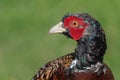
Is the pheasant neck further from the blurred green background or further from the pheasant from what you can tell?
the blurred green background

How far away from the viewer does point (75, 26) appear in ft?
37.7

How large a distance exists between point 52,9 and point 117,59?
2412 mm

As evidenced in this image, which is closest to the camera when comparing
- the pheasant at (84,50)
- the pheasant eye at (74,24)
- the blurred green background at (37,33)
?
the pheasant at (84,50)

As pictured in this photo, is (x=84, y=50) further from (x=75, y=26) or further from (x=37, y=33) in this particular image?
(x=37, y=33)

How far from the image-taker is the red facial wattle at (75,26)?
11359mm

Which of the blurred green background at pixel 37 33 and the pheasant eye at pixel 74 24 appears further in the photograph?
the blurred green background at pixel 37 33

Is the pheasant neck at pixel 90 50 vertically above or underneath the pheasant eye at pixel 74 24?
underneath

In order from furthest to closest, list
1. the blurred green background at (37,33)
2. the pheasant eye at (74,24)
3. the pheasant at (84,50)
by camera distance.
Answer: the blurred green background at (37,33)
the pheasant eye at (74,24)
the pheasant at (84,50)

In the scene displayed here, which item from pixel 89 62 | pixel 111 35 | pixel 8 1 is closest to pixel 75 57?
pixel 89 62

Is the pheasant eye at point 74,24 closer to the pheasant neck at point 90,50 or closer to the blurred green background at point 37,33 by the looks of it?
the pheasant neck at point 90,50

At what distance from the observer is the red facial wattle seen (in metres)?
11.4

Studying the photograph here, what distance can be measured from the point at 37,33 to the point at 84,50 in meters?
4.94

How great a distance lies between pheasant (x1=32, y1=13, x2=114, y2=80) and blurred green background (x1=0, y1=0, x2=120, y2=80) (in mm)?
2925

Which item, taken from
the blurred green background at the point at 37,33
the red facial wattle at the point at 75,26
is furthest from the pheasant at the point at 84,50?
the blurred green background at the point at 37,33
